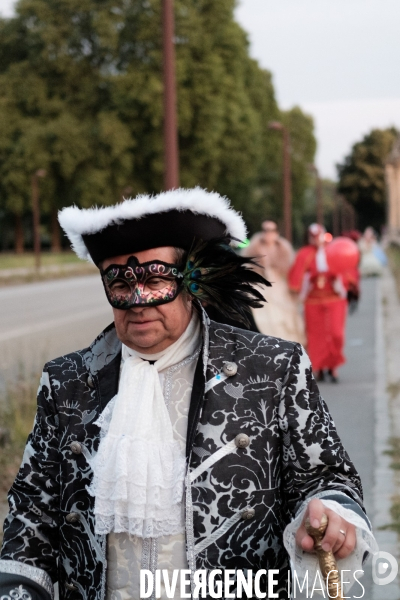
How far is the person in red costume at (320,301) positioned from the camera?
12.1 metres

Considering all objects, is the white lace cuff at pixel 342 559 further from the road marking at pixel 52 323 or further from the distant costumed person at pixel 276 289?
the road marking at pixel 52 323

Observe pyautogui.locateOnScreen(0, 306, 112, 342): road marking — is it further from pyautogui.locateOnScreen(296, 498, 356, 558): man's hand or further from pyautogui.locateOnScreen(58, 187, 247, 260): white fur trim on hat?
pyautogui.locateOnScreen(296, 498, 356, 558): man's hand

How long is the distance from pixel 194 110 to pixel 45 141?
1769 cm

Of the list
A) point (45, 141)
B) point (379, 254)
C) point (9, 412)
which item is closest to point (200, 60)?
point (45, 141)

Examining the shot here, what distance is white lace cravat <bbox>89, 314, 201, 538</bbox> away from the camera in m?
2.53

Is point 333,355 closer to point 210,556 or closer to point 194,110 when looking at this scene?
point 210,556

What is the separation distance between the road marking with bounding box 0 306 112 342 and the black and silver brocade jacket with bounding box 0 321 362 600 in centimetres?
1433

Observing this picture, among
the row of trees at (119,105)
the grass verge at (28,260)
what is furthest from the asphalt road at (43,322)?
the grass verge at (28,260)

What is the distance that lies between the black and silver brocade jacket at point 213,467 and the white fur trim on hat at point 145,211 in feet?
0.92

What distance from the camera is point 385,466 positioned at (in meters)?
7.72

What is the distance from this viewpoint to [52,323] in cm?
2064

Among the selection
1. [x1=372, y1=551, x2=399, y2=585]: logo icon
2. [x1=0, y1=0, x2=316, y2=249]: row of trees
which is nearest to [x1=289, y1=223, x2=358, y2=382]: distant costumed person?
[x1=0, y1=0, x2=316, y2=249]: row of trees

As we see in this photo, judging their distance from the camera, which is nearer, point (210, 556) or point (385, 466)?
point (210, 556)

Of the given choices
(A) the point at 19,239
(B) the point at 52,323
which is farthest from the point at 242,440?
(A) the point at 19,239
